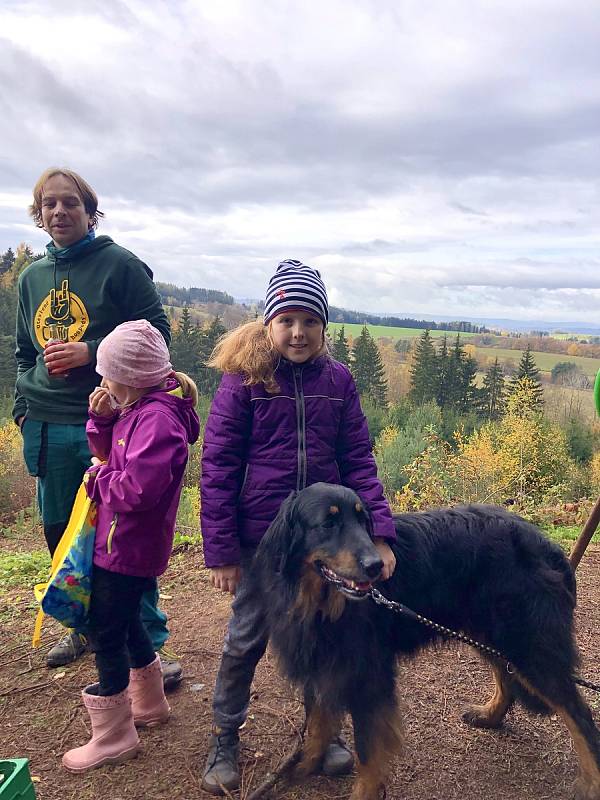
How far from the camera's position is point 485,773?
9.99 ft

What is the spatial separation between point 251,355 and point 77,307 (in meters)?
1.36

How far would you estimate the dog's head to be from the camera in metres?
2.35

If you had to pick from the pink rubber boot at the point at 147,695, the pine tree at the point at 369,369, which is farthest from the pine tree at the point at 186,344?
the pink rubber boot at the point at 147,695

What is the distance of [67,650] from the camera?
13.2 feet

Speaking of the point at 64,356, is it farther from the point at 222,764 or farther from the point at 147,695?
the point at 222,764

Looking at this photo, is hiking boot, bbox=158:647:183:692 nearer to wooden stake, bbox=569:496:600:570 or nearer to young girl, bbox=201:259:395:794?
young girl, bbox=201:259:395:794

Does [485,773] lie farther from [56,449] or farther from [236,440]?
[56,449]

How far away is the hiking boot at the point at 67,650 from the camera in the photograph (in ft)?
13.0

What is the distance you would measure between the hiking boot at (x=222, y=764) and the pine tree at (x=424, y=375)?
44599 mm

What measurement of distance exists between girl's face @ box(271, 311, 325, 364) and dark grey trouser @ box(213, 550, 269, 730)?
3.28 feet

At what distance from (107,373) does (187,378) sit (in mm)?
430

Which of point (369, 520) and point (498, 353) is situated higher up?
point (369, 520)

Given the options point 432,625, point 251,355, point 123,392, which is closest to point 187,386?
point 123,392

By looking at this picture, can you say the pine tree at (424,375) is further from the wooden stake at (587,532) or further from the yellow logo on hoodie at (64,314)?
the yellow logo on hoodie at (64,314)
